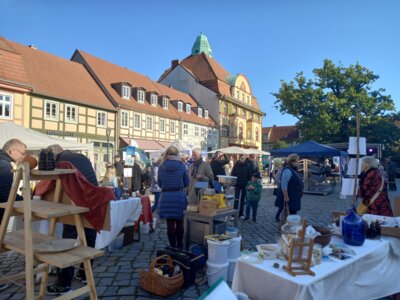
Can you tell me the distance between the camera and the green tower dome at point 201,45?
44031 mm

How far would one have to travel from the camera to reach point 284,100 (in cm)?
2936

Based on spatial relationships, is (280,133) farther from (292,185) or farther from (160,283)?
(160,283)

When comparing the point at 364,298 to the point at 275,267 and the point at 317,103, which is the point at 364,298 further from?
the point at 317,103

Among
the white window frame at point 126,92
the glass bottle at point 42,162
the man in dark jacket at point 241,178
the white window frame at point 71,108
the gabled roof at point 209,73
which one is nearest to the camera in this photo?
the glass bottle at point 42,162

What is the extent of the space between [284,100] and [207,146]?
32.3 feet

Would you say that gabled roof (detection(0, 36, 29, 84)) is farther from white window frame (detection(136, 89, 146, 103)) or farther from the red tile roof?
the red tile roof

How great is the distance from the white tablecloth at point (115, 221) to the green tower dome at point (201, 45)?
135 feet

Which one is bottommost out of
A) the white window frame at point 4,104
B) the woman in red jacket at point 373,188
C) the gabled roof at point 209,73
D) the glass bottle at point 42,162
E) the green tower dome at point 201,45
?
the woman in red jacket at point 373,188

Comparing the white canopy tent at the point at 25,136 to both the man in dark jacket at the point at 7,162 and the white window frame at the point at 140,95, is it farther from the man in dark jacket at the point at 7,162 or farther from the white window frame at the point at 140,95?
the white window frame at the point at 140,95

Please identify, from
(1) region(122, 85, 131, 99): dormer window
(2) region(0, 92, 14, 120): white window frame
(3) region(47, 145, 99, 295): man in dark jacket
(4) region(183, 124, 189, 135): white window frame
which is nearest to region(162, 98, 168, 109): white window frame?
(4) region(183, 124, 189, 135): white window frame

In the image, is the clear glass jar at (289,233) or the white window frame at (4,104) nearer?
the clear glass jar at (289,233)

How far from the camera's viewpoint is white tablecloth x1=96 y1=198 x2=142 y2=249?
4.75 metres

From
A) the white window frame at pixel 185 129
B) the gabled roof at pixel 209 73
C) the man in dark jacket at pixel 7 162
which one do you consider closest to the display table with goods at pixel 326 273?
the man in dark jacket at pixel 7 162

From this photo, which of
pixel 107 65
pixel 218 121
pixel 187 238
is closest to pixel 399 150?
pixel 218 121
